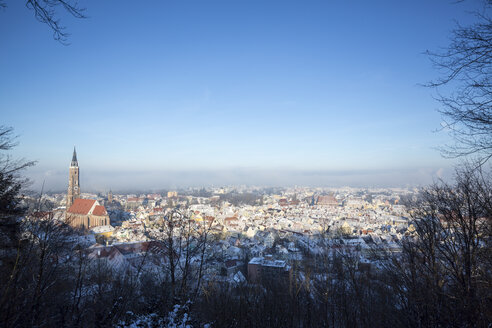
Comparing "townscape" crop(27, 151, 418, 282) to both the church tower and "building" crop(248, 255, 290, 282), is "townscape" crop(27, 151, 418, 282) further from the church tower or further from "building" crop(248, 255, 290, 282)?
the church tower

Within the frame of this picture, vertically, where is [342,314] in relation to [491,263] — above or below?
below

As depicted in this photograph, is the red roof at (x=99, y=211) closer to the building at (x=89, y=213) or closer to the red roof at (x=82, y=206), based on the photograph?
the building at (x=89, y=213)

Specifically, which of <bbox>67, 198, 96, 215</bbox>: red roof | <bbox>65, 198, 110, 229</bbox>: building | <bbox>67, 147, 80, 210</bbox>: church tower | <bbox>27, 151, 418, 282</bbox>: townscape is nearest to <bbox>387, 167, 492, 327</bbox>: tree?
<bbox>27, 151, 418, 282</bbox>: townscape

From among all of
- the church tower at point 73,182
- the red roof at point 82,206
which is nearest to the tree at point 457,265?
the red roof at point 82,206

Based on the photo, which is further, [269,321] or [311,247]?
[311,247]

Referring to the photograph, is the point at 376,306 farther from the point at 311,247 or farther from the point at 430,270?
the point at 311,247

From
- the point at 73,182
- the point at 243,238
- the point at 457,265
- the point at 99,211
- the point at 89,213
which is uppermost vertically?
the point at 457,265

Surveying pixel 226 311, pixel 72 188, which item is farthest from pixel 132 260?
pixel 72 188

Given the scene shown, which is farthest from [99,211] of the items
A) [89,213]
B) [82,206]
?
[82,206]

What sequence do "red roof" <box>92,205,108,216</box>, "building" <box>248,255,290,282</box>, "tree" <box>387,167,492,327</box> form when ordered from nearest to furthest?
1. "tree" <box>387,167,492,327</box>
2. "building" <box>248,255,290,282</box>
3. "red roof" <box>92,205,108,216</box>

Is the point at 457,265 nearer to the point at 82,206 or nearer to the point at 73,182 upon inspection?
the point at 82,206

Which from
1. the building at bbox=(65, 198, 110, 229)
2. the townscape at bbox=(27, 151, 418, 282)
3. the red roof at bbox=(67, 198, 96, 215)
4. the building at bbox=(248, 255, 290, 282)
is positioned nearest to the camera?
the townscape at bbox=(27, 151, 418, 282)
